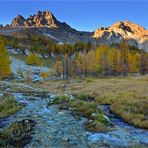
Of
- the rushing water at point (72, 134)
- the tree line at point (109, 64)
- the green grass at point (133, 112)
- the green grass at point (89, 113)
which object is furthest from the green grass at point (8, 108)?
the tree line at point (109, 64)

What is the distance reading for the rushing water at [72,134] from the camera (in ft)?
48.8

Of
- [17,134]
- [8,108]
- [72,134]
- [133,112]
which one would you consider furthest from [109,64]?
[17,134]

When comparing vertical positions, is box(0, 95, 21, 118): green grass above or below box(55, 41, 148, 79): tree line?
below

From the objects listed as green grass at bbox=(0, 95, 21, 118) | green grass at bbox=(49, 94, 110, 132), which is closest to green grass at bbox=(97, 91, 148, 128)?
green grass at bbox=(49, 94, 110, 132)

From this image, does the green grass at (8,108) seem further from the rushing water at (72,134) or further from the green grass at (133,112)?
the green grass at (133,112)

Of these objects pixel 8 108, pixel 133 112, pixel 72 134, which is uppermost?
pixel 8 108

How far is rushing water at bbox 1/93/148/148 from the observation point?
14.9 metres

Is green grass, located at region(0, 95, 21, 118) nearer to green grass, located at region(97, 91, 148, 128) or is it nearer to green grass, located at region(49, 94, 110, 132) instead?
green grass, located at region(49, 94, 110, 132)

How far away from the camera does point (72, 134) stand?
53.9ft

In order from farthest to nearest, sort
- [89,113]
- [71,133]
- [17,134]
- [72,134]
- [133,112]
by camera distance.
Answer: [133,112]
[89,113]
[71,133]
[72,134]
[17,134]

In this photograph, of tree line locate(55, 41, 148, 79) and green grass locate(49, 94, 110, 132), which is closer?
green grass locate(49, 94, 110, 132)

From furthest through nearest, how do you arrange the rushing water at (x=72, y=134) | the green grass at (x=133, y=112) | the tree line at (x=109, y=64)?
the tree line at (x=109, y=64), the green grass at (x=133, y=112), the rushing water at (x=72, y=134)

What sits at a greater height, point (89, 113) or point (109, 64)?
point (109, 64)

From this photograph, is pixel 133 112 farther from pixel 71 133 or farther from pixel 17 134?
pixel 17 134
